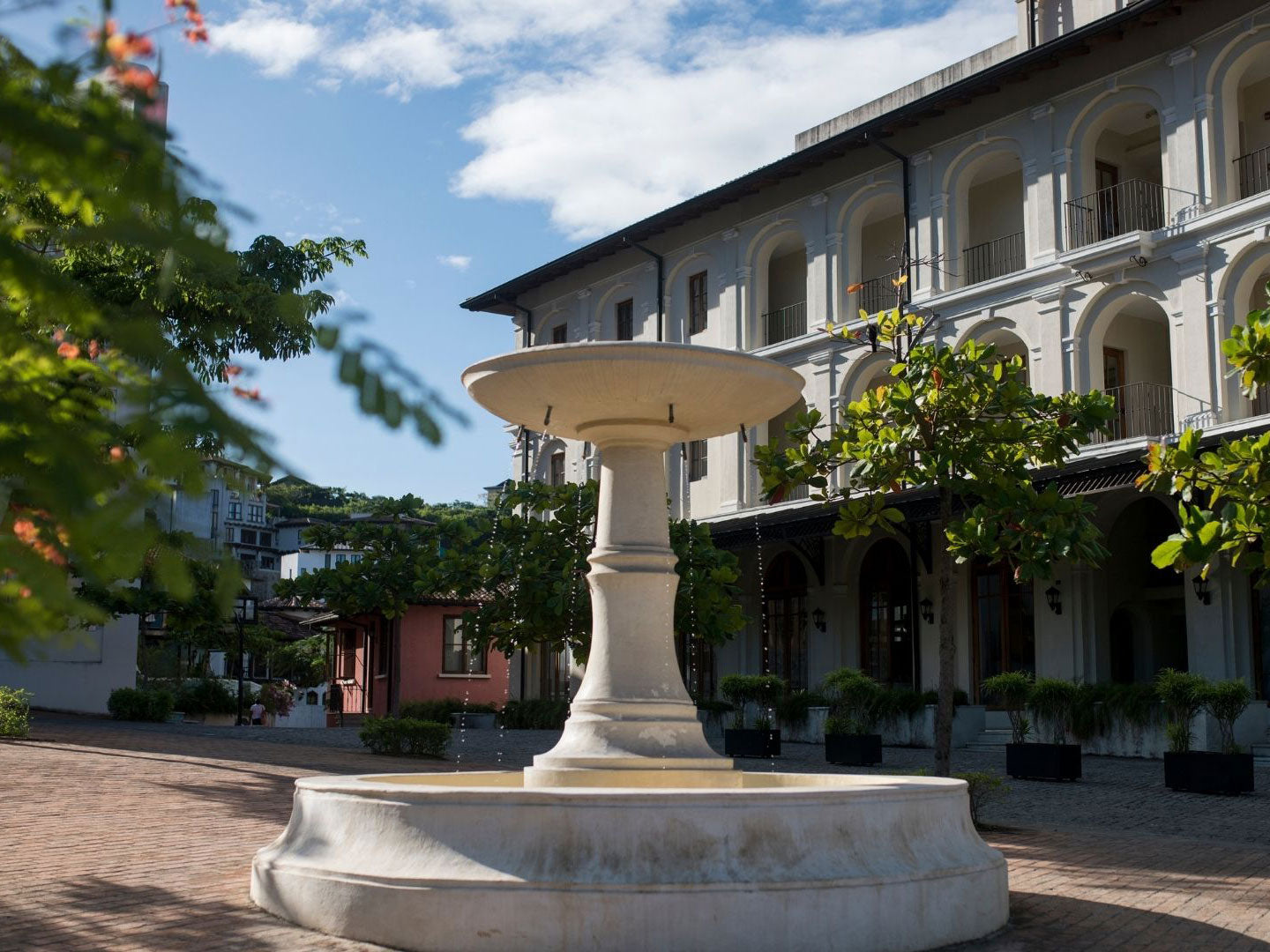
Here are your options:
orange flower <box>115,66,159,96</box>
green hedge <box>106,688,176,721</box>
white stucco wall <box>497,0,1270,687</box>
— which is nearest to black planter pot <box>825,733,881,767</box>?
white stucco wall <box>497,0,1270,687</box>

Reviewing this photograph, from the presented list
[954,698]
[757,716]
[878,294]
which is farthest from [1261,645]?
[878,294]

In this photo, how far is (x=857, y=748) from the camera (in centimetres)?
1764

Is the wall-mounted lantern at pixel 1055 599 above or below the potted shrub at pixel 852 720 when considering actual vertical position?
above

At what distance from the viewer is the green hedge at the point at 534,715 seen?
91.6 feet

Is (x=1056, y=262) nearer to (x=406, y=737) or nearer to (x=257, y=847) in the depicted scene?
(x=406, y=737)

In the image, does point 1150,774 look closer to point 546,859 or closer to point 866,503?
point 866,503

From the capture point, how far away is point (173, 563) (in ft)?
7.58

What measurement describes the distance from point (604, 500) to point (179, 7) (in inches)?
227

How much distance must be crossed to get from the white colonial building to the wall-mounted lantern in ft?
0.11

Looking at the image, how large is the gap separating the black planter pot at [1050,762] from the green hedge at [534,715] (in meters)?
13.0

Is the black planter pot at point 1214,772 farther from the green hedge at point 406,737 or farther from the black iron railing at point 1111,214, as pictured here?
the black iron railing at point 1111,214

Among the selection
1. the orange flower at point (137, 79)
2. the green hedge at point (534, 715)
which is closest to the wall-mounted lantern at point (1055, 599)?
the green hedge at point (534, 715)

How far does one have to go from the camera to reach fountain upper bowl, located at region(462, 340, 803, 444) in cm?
771

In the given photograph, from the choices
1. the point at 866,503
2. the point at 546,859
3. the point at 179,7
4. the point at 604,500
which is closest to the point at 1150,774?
the point at 866,503
